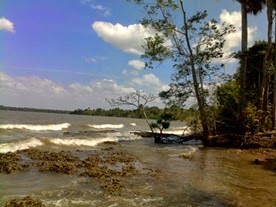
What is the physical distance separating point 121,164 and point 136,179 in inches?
143

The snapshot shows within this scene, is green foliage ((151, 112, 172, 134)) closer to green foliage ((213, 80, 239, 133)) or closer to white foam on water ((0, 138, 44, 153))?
green foliage ((213, 80, 239, 133))

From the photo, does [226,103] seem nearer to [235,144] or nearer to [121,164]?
[235,144]

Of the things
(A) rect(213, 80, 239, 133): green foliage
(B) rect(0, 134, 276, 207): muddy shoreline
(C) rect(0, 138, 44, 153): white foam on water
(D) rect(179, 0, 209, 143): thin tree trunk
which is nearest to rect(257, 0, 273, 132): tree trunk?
(A) rect(213, 80, 239, 133): green foliage

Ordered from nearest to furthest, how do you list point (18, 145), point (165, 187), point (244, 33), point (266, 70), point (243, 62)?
point (165, 187) → point (18, 145) → point (266, 70) → point (244, 33) → point (243, 62)

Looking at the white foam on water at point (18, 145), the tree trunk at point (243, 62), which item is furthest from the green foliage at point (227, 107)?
the white foam on water at point (18, 145)

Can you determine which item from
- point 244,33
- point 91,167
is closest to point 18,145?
point 91,167

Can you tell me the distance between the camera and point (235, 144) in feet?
85.7

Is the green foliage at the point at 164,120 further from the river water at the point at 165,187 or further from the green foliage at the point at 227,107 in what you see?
the river water at the point at 165,187

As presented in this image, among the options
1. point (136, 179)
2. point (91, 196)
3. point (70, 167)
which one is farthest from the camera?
point (70, 167)

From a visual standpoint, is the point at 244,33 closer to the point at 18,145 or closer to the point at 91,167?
the point at 91,167

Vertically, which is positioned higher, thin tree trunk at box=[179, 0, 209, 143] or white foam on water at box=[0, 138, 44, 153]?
thin tree trunk at box=[179, 0, 209, 143]

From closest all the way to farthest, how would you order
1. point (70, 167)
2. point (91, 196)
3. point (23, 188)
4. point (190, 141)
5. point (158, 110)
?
point (91, 196)
point (23, 188)
point (70, 167)
point (190, 141)
point (158, 110)

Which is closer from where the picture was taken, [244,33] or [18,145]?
[18,145]

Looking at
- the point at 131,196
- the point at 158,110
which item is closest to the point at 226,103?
the point at 158,110
